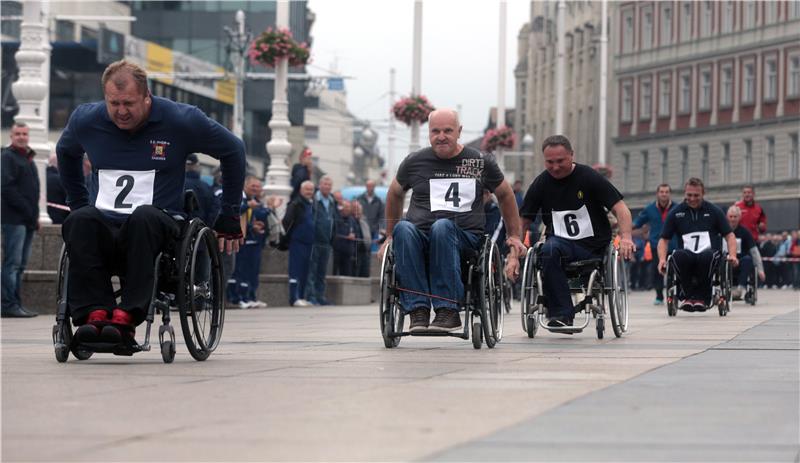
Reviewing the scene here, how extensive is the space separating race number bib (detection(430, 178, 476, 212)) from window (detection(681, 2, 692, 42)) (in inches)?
3069

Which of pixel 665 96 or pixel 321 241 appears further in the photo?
pixel 665 96

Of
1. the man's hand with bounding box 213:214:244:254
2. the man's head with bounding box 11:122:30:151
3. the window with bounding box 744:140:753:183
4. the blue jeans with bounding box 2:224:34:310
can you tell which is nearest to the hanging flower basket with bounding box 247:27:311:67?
the man's head with bounding box 11:122:30:151

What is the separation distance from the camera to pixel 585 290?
1394 cm

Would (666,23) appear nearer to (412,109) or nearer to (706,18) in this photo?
(706,18)

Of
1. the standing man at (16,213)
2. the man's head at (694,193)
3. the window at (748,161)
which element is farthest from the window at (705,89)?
the standing man at (16,213)

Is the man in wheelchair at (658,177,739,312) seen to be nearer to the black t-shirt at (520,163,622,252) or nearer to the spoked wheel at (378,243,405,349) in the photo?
the black t-shirt at (520,163,622,252)

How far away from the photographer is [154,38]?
93.9m

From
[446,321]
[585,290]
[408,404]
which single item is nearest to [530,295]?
[585,290]

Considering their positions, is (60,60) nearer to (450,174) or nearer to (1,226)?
(1,226)

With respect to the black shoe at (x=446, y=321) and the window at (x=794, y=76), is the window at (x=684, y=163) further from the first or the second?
the black shoe at (x=446, y=321)

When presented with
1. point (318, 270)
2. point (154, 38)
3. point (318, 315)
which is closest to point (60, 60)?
point (154, 38)

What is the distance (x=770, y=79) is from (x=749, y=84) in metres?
1.90

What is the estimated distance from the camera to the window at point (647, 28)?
92.5 m

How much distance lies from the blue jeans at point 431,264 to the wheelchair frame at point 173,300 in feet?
5.25
